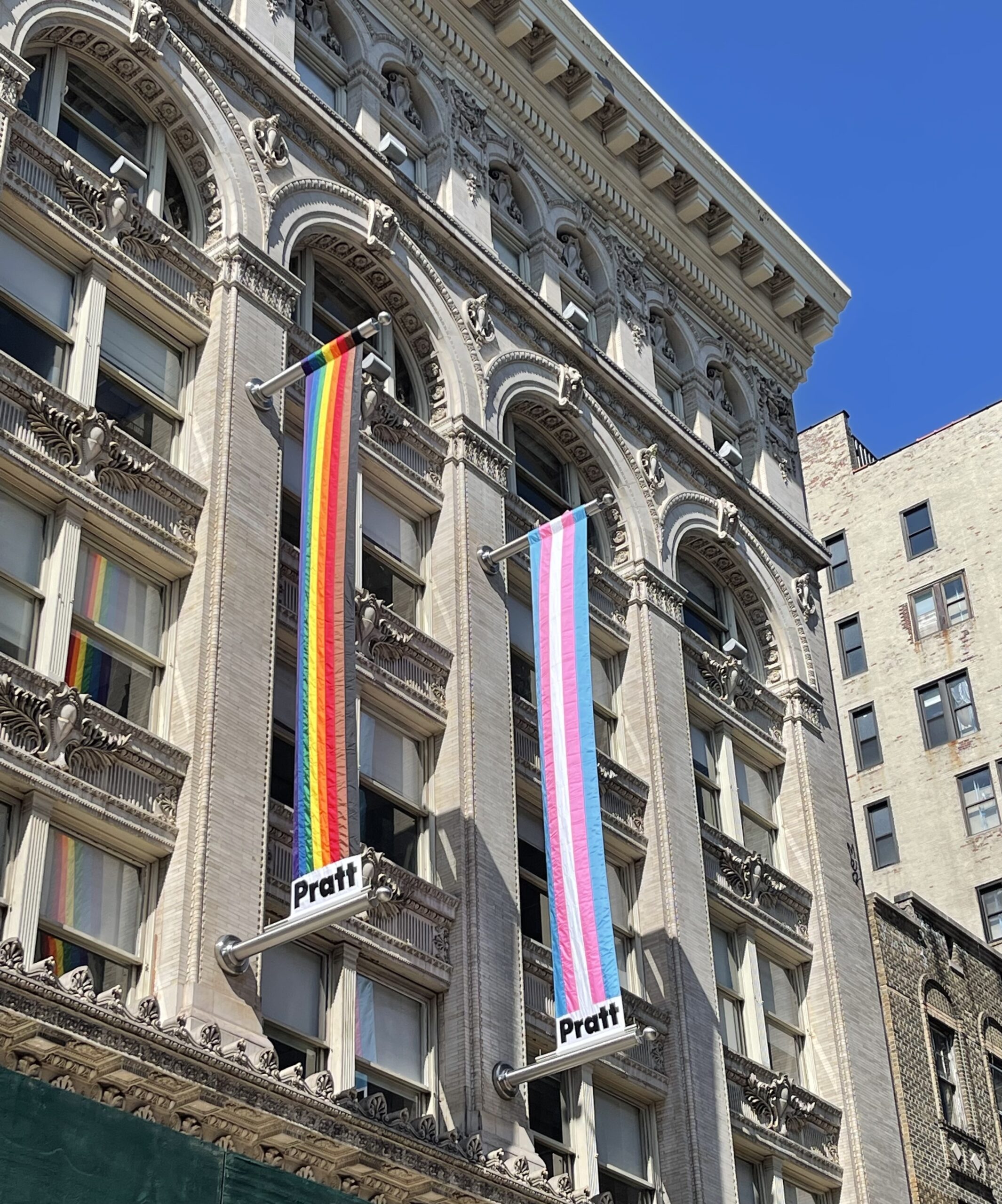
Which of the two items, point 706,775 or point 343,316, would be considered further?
point 706,775

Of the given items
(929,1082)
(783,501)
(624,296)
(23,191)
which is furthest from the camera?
(783,501)

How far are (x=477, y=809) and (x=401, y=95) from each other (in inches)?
567

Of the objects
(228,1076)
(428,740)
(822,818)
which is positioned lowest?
(228,1076)

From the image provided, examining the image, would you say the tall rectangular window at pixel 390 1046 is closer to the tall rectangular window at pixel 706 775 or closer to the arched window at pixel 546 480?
the tall rectangular window at pixel 706 775

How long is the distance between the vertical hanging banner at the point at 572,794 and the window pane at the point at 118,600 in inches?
236

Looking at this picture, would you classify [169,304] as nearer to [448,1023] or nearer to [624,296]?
[448,1023]

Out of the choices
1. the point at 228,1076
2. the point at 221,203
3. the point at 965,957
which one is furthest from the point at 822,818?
the point at 228,1076

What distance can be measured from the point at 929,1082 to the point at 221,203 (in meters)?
20.7

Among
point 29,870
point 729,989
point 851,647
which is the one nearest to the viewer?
point 29,870

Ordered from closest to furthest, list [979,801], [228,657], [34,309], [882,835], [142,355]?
[228,657] < [34,309] < [142,355] < [979,801] < [882,835]

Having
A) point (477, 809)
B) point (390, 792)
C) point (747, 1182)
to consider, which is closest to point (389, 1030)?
point (390, 792)

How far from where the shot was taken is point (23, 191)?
24.1m

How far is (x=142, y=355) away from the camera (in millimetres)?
25547

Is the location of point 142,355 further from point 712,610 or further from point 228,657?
point 712,610
